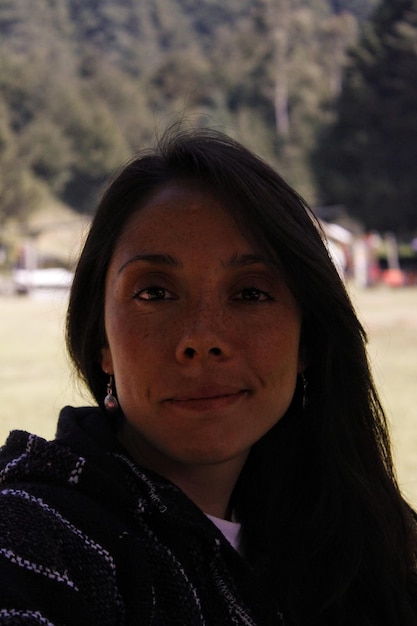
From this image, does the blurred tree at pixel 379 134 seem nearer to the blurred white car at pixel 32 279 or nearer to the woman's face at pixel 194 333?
the blurred white car at pixel 32 279

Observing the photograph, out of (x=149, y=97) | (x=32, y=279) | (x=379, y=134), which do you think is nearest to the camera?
(x=32, y=279)

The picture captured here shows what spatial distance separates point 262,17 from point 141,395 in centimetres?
4938

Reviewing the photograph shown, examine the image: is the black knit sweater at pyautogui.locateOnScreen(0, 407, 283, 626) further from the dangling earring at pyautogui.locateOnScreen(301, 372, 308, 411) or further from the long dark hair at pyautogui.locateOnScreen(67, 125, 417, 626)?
the dangling earring at pyautogui.locateOnScreen(301, 372, 308, 411)

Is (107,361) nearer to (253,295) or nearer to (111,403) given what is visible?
(111,403)

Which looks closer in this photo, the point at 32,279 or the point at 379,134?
the point at 32,279

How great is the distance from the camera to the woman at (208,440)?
921 millimetres

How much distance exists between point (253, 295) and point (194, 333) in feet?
0.41

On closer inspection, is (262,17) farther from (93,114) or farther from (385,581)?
(385,581)

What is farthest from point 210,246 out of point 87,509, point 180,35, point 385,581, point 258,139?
point 180,35

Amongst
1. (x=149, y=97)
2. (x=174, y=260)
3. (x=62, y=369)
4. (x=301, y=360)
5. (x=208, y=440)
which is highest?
(x=149, y=97)

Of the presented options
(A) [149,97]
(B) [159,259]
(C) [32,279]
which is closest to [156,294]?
(B) [159,259]

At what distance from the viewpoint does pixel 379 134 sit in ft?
108

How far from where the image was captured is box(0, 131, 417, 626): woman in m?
0.92

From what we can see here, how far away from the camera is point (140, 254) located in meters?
1.13
